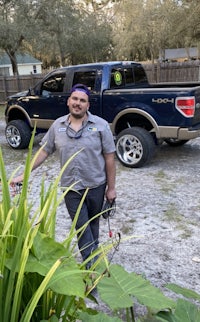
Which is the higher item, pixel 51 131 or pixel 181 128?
pixel 51 131

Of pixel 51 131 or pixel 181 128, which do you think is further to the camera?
pixel 181 128

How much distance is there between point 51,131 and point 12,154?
17.2 ft

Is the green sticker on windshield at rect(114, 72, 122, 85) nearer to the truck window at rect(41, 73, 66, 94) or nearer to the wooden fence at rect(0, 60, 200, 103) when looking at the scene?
the truck window at rect(41, 73, 66, 94)

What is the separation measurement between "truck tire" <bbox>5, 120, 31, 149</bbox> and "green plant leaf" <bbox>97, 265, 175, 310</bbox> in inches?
265

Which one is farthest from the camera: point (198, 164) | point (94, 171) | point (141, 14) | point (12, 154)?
point (141, 14)

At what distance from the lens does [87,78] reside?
6.99 meters

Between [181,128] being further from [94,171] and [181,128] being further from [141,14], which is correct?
[141,14]

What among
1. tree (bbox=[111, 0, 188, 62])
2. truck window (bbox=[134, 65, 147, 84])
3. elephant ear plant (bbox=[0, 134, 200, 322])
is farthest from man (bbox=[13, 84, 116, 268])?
tree (bbox=[111, 0, 188, 62])

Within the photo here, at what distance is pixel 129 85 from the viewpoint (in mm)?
7219

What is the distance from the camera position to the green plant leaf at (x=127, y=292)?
55.4 inches

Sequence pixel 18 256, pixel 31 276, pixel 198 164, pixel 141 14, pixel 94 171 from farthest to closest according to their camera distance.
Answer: pixel 141 14, pixel 198 164, pixel 94 171, pixel 31 276, pixel 18 256

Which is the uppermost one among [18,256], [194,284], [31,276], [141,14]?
[141,14]

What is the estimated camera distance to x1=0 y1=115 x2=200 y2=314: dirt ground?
130 inches

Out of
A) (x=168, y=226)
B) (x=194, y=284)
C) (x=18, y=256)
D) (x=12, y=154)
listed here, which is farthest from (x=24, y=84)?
(x=18, y=256)
